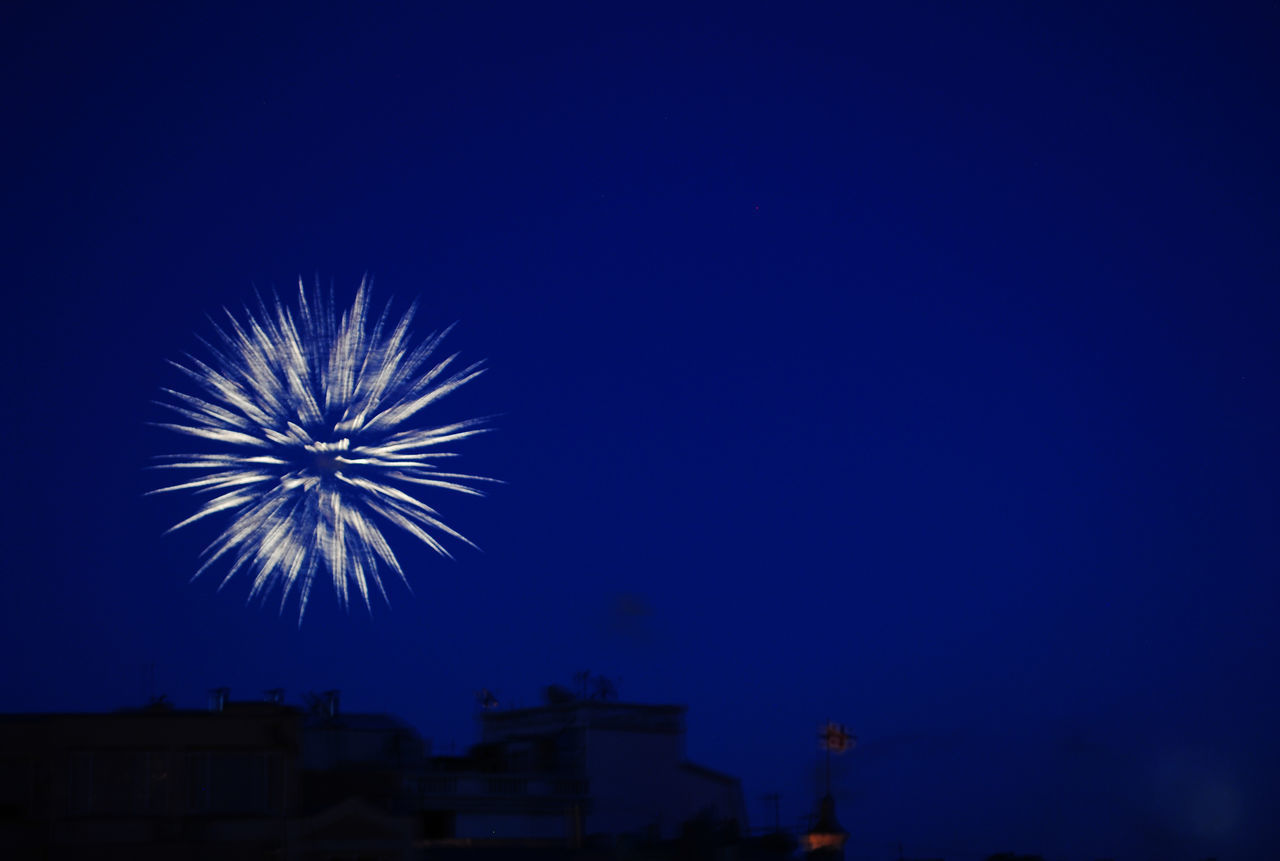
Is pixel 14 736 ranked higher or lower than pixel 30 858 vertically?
higher

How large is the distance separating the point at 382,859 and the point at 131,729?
361 inches

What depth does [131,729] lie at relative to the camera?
171 feet

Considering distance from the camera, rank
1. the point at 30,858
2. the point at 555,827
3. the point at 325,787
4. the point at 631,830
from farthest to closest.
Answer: the point at 631,830
the point at 555,827
the point at 325,787
the point at 30,858

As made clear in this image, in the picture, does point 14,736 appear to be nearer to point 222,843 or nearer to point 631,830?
point 222,843

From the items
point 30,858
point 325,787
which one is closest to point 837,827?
point 325,787

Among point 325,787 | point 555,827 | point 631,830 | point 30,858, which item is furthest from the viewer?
point 631,830

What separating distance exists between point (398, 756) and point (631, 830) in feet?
37.9

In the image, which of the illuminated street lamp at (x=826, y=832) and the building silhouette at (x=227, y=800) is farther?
the illuminated street lamp at (x=826, y=832)

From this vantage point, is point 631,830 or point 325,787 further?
point 631,830

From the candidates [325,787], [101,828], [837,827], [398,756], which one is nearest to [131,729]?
[101,828]

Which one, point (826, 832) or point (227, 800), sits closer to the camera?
point (227, 800)

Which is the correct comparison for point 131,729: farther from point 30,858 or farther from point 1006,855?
point 1006,855

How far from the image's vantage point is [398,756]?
70.5 meters

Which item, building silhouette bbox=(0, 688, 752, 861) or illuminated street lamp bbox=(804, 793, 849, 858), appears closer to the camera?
building silhouette bbox=(0, 688, 752, 861)
